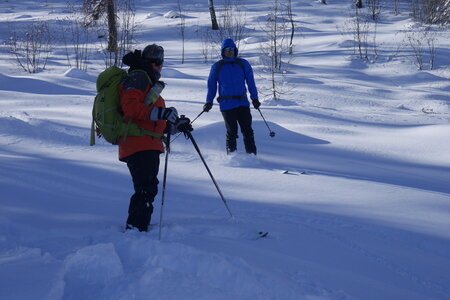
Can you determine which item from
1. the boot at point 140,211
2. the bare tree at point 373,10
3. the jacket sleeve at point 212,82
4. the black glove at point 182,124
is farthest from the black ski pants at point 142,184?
the bare tree at point 373,10

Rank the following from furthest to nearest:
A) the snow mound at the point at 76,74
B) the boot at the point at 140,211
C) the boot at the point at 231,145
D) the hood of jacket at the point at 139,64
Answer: the snow mound at the point at 76,74 < the boot at the point at 231,145 < the boot at the point at 140,211 < the hood of jacket at the point at 139,64

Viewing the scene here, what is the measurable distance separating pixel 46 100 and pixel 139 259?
746 cm

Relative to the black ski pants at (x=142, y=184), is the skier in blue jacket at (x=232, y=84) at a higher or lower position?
higher

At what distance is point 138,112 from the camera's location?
3107mm

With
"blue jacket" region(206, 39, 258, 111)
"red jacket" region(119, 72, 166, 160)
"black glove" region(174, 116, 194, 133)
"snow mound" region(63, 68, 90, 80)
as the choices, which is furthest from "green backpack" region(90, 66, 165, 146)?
"snow mound" region(63, 68, 90, 80)

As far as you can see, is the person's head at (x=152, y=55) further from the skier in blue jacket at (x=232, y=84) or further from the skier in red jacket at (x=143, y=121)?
the skier in blue jacket at (x=232, y=84)

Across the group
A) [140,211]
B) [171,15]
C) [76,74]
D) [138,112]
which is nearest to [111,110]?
[138,112]

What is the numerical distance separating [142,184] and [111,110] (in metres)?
0.62

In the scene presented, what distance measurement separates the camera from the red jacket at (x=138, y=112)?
3098 mm

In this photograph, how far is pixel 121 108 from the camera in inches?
127

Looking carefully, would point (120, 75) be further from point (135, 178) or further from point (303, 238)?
point (303, 238)

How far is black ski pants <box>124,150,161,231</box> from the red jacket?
5 cm

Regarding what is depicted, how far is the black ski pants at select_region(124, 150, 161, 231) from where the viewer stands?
3.30 m

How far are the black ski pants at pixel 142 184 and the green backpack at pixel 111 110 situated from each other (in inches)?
8.0
